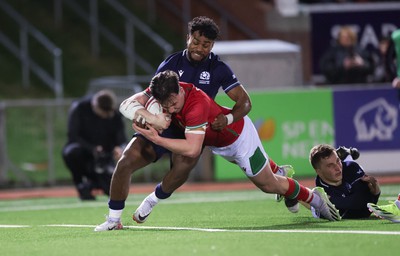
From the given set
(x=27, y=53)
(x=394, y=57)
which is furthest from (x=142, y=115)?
(x=27, y=53)

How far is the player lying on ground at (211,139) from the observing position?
10.7 meters

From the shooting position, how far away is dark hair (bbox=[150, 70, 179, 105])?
10570 mm

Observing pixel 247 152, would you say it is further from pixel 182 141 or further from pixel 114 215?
pixel 114 215

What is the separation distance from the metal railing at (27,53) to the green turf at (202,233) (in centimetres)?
904

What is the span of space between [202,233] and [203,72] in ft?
6.18

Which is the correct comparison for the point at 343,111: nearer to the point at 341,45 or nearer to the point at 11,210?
the point at 341,45

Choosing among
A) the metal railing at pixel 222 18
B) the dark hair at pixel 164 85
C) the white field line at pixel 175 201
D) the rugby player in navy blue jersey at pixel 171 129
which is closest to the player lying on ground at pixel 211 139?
the dark hair at pixel 164 85

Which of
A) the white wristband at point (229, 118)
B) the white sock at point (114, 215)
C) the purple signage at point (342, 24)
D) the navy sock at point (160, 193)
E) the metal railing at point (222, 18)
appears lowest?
the white sock at point (114, 215)

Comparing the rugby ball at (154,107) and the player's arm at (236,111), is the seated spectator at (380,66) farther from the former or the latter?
the rugby ball at (154,107)

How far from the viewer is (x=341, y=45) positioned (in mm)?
21297

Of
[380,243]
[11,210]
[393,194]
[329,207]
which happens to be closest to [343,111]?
[393,194]

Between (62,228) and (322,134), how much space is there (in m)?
8.58

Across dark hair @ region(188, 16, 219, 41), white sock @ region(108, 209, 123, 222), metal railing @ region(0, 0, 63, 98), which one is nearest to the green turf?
white sock @ region(108, 209, 123, 222)

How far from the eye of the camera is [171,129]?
37.4 ft
